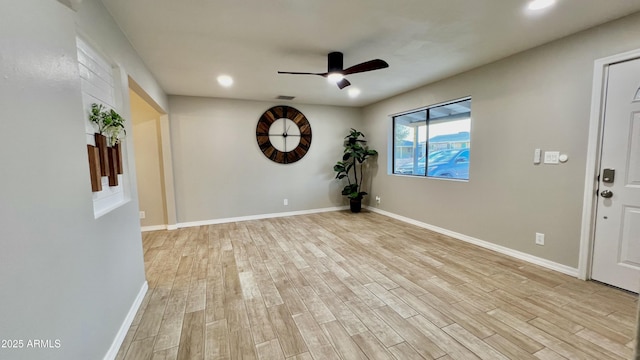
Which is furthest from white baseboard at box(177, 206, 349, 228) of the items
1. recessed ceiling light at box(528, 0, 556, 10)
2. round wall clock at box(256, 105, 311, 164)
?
recessed ceiling light at box(528, 0, 556, 10)

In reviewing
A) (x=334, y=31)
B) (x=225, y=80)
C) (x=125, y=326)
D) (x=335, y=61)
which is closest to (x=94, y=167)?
(x=125, y=326)

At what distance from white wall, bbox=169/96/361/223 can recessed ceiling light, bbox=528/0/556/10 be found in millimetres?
3908

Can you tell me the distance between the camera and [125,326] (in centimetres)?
186

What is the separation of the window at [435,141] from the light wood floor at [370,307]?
50.7 inches

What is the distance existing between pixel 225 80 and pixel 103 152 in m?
2.38

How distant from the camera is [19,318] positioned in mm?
872

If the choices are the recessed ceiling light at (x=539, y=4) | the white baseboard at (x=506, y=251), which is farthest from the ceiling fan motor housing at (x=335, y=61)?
the white baseboard at (x=506, y=251)

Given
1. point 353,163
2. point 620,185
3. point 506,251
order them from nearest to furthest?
point 620,185 → point 506,251 → point 353,163

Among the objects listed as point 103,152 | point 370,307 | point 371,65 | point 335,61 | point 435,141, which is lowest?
point 370,307

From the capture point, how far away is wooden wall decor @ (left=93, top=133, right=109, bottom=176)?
1.66m

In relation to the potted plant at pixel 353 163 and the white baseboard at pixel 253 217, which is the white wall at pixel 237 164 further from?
the potted plant at pixel 353 163

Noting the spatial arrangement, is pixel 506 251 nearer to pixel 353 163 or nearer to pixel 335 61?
pixel 335 61

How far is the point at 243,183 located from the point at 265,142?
92cm

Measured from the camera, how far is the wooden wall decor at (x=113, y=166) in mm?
1816
